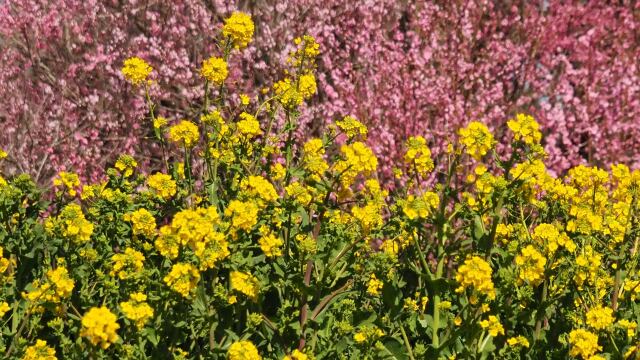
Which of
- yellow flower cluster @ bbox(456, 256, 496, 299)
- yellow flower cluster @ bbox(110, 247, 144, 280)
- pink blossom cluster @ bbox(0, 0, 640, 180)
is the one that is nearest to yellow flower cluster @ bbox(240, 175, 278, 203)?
yellow flower cluster @ bbox(110, 247, 144, 280)

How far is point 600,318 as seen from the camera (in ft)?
12.0

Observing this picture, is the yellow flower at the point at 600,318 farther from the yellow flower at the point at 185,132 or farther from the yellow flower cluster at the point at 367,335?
the yellow flower at the point at 185,132

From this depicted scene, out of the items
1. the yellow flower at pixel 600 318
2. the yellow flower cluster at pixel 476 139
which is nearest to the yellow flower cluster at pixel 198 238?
the yellow flower cluster at pixel 476 139

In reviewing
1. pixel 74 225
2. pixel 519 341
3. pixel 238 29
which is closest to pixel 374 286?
pixel 519 341

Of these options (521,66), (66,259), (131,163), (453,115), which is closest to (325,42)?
(453,115)

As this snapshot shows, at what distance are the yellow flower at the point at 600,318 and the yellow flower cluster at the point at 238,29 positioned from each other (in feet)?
7.65

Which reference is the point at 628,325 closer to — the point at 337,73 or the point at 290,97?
the point at 290,97

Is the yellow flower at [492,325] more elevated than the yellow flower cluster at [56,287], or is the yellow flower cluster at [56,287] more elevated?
the yellow flower cluster at [56,287]

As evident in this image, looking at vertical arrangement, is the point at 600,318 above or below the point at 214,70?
below

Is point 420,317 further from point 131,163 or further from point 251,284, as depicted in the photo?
point 131,163

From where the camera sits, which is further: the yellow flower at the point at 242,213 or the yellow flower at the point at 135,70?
the yellow flower at the point at 135,70

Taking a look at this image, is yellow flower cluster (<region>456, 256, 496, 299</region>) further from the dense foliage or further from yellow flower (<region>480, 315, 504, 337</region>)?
yellow flower (<region>480, 315, 504, 337</region>)

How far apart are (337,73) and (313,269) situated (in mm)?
5450

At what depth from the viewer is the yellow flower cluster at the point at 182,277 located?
314 centimetres
